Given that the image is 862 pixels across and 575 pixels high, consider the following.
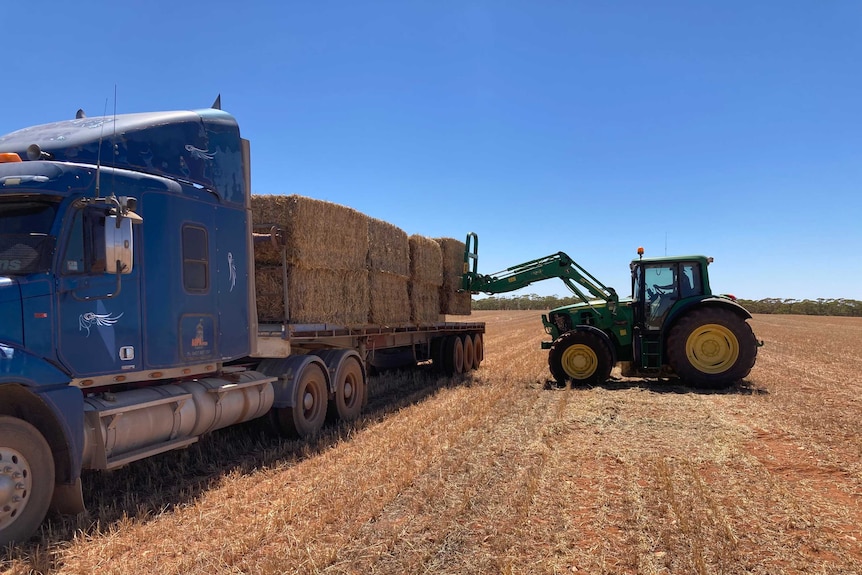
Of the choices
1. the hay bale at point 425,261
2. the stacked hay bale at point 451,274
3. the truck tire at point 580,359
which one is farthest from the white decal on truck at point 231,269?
the stacked hay bale at point 451,274

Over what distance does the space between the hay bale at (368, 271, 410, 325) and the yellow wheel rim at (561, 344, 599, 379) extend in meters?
3.42

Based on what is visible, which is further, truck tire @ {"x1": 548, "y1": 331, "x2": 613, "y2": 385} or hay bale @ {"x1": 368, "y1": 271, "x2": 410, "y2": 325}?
truck tire @ {"x1": 548, "y1": 331, "x2": 613, "y2": 385}

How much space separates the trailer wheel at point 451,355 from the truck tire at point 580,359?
2739mm

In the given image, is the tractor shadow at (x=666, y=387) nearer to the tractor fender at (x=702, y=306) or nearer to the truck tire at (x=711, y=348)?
the truck tire at (x=711, y=348)

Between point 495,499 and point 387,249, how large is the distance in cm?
644

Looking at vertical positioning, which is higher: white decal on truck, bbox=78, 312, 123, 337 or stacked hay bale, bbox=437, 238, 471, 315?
stacked hay bale, bbox=437, 238, 471, 315

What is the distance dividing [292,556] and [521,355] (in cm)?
1481

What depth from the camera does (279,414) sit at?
24.8 feet

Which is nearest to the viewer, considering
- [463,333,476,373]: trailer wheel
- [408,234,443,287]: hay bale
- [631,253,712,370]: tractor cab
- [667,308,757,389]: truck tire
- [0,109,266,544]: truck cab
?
[0,109,266,544]: truck cab

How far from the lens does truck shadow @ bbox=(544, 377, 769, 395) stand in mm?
11148

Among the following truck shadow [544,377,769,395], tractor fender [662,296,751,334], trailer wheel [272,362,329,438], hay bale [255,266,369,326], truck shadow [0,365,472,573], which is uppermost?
hay bale [255,266,369,326]

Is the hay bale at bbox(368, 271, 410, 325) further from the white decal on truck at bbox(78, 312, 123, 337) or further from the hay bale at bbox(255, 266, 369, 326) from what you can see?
the white decal on truck at bbox(78, 312, 123, 337)

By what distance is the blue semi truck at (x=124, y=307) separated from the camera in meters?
4.51

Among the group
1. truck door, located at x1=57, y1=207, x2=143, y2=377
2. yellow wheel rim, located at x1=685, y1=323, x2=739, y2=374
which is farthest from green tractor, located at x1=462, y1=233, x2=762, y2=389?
truck door, located at x1=57, y1=207, x2=143, y2=377
